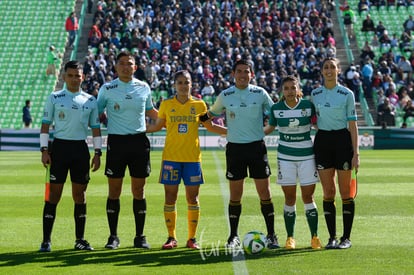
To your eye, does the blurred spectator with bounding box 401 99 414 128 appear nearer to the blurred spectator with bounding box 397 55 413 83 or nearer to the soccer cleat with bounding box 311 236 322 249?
the blurred spectator with bounding box 397 55 413 83

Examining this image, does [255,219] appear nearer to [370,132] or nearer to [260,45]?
[370,132]

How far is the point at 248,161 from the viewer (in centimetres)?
1034

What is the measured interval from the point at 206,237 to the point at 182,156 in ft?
4.46

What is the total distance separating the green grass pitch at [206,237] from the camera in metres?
9.05

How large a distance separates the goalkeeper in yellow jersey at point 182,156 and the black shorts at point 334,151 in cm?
151

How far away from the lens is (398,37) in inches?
1640

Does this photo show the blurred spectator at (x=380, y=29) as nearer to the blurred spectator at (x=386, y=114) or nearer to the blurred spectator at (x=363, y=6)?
the blurred spectator at (x=363, y=6)

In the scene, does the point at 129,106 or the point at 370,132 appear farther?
the point at 370,132

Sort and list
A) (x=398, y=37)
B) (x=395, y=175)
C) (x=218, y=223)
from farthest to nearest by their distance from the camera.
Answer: (x=398, y=37) → (x=395, y=175) → (x=218, y=223)

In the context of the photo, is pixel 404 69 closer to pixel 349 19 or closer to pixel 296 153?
pixel 349 19

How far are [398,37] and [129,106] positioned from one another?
109 ft

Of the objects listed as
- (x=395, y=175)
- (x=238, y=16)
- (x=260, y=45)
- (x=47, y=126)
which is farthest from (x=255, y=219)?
(x=238, y=16)

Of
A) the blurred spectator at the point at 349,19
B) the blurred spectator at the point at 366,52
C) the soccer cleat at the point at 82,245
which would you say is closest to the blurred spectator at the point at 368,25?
the blurred spectator at the point at 349,19

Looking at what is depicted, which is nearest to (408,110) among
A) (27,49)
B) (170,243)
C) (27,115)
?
(27,115)
